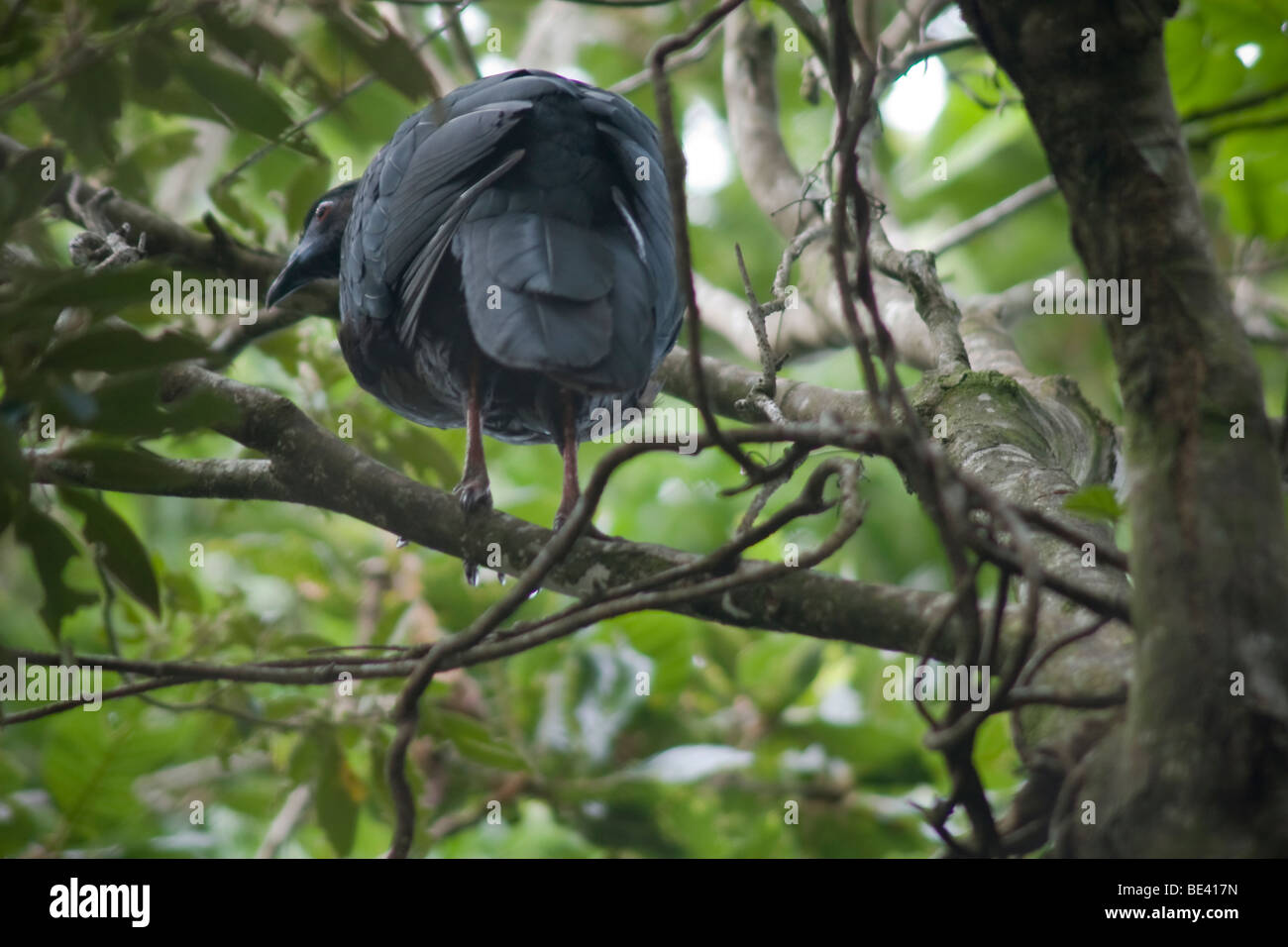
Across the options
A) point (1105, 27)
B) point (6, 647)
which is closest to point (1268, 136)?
point (1105, 27)

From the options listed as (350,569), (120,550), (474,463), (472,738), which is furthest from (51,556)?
(350,569)

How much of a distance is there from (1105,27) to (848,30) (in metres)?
0.37

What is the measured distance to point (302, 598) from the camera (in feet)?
18.6

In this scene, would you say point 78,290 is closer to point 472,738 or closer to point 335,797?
point 472,738

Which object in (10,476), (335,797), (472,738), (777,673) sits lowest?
(335,797)

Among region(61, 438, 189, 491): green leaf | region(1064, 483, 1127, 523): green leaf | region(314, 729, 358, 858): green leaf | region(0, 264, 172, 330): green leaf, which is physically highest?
region(0, 264, 172, 330): green leaf

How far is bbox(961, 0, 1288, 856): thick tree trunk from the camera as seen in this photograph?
1463 millimetres

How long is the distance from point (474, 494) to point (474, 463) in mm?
357

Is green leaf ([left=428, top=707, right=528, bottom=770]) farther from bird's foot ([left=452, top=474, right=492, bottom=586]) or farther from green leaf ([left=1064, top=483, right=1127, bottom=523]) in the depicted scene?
green leaf ([left=1064, top=483, right=1127, bottom=523])

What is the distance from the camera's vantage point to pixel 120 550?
2.53m

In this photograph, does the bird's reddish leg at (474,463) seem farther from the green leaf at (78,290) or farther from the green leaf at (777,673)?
the green leaf at (777,673)

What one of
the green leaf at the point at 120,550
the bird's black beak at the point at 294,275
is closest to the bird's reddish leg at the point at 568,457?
the bird's black beak at the point at 294,275

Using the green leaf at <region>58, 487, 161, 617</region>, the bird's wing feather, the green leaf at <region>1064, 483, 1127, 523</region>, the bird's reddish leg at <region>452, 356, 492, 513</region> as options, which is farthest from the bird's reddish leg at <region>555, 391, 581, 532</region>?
the green leaf at <region>1064, 483, 1127, 523</region>

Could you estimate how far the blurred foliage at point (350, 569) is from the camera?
7.70 feet
